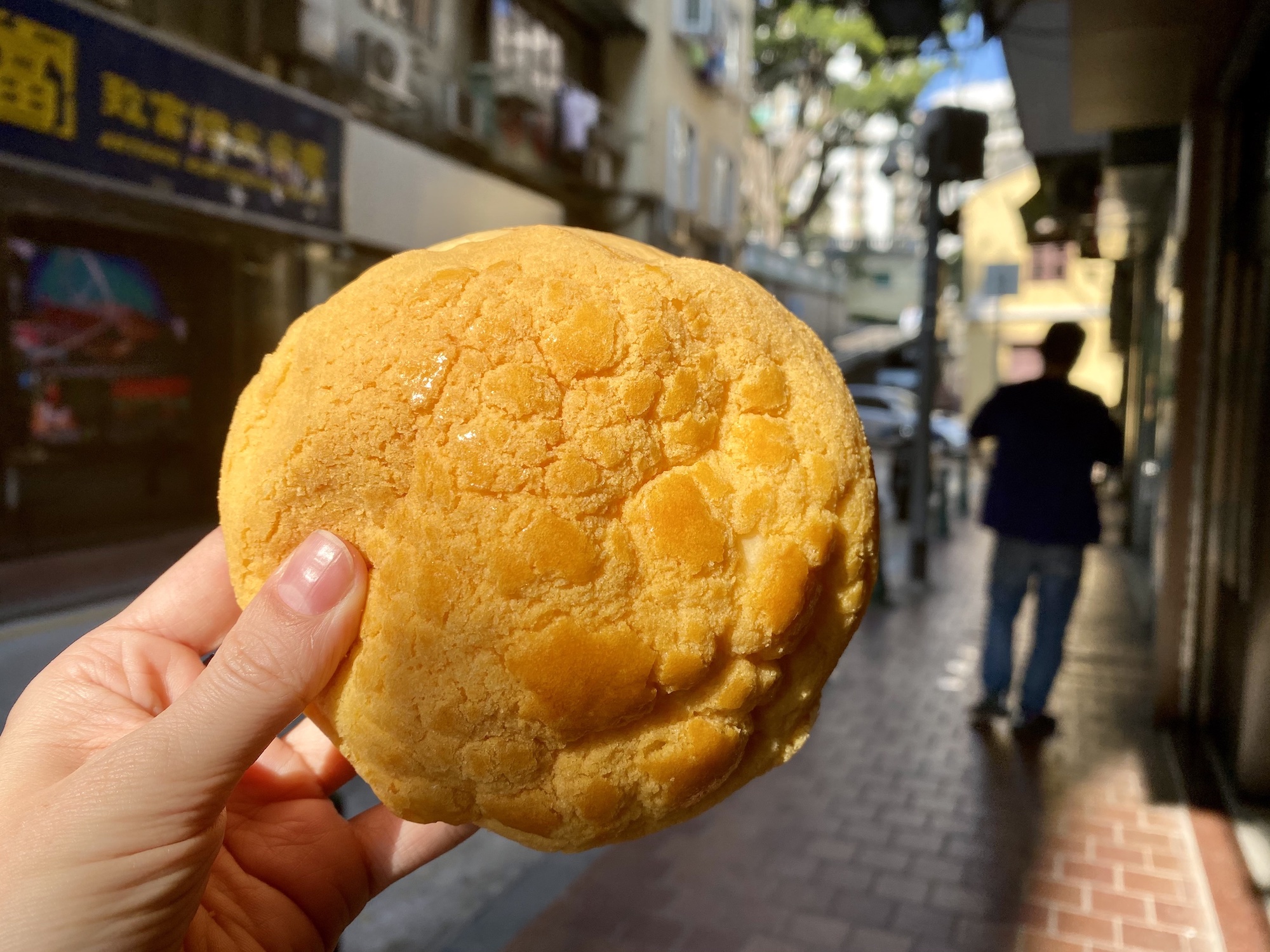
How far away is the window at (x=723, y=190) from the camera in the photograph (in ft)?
58.6

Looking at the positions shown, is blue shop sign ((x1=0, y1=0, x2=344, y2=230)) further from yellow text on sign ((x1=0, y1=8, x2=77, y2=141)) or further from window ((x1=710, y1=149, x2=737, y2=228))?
window ((x1=710, y1=149, x2=737, y2=228))

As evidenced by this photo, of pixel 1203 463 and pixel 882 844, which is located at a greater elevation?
pixel 1203 463

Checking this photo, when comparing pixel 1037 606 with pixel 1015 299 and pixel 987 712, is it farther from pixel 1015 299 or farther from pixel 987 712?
pixel 1015 299

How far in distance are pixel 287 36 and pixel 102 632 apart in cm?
678

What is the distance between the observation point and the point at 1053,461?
Answer: 4.41m

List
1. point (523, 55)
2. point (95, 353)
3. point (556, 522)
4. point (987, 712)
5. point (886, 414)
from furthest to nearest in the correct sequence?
point (886, 414)
point (523, 55)
point (95, 353)
point (987, 712)
point (556, 522)

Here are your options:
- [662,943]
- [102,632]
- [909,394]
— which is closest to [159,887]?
[102,632]

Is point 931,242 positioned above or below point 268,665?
above

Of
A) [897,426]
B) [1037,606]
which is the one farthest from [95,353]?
[897,426]

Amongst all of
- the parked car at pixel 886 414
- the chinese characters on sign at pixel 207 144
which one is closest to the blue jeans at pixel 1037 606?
the chinese characters on sign at pixel 207 144

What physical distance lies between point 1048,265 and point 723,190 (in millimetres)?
14381

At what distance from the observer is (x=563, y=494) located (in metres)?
1.09

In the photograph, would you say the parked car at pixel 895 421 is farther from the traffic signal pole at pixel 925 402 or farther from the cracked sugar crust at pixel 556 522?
the cracked sugar crust at pixel 556 522

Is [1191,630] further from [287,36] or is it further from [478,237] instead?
[287,36]
